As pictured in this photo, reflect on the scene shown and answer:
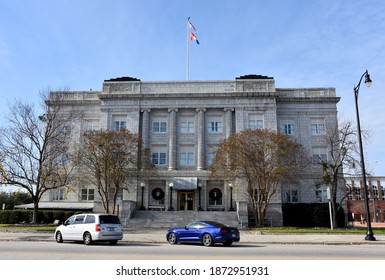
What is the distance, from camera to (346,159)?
36.3m

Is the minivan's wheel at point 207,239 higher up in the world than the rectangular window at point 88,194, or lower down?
lower down

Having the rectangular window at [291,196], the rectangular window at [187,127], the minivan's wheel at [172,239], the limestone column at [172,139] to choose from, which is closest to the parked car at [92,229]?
the minivan's wheel at [172,239]

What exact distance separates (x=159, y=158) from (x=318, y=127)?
20703 millimetres

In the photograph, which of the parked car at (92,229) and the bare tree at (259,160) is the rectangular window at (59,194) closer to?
the bare tree at (259,160)

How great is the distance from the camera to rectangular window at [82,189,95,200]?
152 feet

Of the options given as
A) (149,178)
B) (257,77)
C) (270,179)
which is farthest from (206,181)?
(257,77)

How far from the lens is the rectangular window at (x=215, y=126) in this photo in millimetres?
46469

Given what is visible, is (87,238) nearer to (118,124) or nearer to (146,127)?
(146,127)

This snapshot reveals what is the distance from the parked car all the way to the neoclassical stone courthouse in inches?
941

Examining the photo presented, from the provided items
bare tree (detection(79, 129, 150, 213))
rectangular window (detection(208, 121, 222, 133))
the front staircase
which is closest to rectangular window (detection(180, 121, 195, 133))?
rectangular window (detection(208, 121, 222, 133))

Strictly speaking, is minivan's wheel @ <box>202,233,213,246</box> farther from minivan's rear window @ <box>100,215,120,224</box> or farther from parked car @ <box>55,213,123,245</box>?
minivan's rear window @ <box>100,215,120,224</box>

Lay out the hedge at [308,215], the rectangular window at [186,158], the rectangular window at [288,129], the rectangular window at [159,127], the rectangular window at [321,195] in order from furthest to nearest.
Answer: the rectangular window at [159,127] → the rectangular window at [288,129] → the rectangular window at [186,158] → the rectangular window at [321,195] → the hedge at [308,215]

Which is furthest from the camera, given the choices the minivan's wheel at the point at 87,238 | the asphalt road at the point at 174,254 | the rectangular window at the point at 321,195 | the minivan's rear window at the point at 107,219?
the rectangular window at the point at 321,195

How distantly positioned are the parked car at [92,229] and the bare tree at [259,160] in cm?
1858
